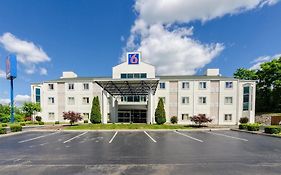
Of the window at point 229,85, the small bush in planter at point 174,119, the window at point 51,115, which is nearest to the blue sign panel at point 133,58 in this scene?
the small bush in planter at point 174,119

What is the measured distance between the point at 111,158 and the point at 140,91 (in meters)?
24.5

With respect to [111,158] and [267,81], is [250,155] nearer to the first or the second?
[111,158]

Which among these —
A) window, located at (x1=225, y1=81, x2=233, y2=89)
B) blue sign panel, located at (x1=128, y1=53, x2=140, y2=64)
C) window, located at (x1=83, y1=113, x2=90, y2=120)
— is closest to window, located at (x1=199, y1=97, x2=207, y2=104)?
window, located at (x1=225, y1=81, x2=233, y2=89)

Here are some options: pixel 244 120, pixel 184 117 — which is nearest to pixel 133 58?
pixel 184 117

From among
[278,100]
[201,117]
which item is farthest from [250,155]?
[278,100]

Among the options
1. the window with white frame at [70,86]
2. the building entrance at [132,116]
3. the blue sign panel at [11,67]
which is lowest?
the building entrance at [132,116]

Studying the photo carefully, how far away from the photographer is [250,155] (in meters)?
8.84

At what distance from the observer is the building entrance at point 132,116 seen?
34125mm

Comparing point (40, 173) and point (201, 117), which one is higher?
point (40, 173)

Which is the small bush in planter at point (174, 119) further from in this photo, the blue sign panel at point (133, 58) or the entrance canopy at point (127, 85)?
the blue sign panel at point (133, 58)

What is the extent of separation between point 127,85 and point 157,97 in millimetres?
8719

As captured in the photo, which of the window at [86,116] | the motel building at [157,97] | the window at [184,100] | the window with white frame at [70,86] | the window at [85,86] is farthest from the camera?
the window with white frame at [70,86]

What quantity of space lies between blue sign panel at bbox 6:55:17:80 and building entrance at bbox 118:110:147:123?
23420mm

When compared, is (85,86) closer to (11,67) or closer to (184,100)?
(11,67)
